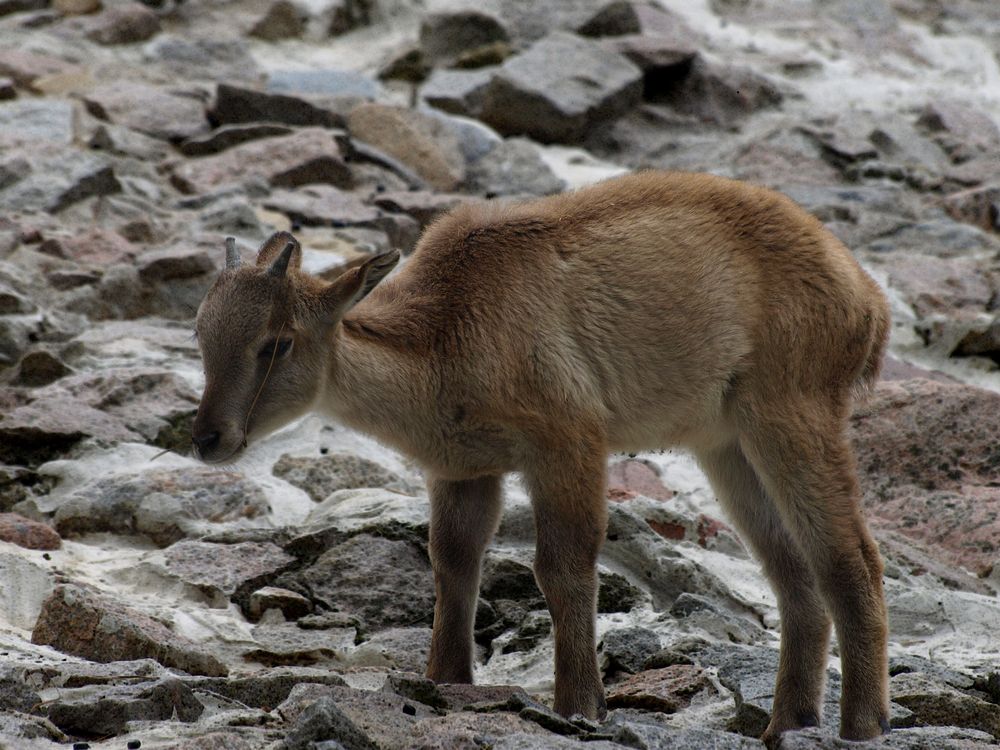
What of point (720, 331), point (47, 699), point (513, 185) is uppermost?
point (720, 331)

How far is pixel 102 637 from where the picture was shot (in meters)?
5.88

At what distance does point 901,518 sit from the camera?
861cm

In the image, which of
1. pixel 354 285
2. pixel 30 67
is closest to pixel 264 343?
pixel 354 285

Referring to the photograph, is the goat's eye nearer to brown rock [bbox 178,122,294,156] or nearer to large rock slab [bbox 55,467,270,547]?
large rock slab [bbox 55,467,270,547]

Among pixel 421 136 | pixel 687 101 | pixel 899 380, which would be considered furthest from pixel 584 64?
pixel 899 380

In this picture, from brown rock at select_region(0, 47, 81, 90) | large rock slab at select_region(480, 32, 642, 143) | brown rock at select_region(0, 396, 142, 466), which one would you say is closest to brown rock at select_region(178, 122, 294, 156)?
brown rock at select_region(0, 47, 81, 90)

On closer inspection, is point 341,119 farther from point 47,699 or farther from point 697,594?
point 47,699

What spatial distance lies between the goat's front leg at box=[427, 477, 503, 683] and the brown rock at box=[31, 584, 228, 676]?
996 millimetres

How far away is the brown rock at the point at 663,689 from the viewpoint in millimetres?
5961

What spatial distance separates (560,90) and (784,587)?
32.5 feet

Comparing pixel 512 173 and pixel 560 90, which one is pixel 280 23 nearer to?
pixel 560 90

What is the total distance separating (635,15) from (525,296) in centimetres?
1230

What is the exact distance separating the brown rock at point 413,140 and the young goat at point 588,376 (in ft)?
25.3

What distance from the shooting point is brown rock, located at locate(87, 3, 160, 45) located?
1661 cm
